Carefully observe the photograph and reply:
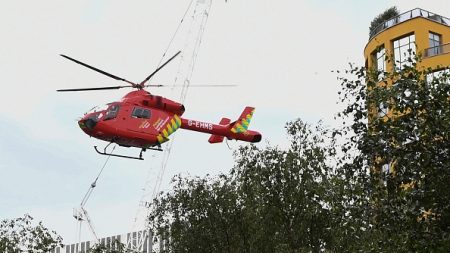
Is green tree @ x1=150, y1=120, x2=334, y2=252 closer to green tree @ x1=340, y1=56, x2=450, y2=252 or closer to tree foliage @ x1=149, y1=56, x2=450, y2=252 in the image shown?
tree foliage @ x1=149, y1=56, x2=450, y2=252

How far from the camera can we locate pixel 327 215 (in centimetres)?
3750

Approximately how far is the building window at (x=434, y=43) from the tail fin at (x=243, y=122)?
679 inches

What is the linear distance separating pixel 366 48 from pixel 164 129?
29702 mm

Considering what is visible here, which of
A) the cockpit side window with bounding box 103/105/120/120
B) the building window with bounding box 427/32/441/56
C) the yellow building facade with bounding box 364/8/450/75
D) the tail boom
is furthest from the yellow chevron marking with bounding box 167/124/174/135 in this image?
the building window with bounding box 427/32/441/56

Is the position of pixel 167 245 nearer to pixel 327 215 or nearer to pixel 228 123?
pixel 228 123

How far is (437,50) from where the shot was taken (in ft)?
182

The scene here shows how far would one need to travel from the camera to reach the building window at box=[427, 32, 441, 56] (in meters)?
55.5

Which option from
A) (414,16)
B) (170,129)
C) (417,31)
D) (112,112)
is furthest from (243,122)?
(414,16)

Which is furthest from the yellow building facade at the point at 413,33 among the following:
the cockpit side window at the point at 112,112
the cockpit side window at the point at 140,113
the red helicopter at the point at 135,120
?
the cockpit side window at the point at 112,112

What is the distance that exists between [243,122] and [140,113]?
9413 millimetres

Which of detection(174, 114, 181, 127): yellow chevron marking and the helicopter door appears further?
detection(174, 114, 181, 127): yellow chevron marking

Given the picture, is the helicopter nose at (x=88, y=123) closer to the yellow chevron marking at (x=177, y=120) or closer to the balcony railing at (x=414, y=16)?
the yellow chevron marking at (x=177, y=120)

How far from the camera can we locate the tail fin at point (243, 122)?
45.3 m

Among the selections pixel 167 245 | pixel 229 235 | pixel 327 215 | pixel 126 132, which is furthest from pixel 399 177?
pixel 167 245
